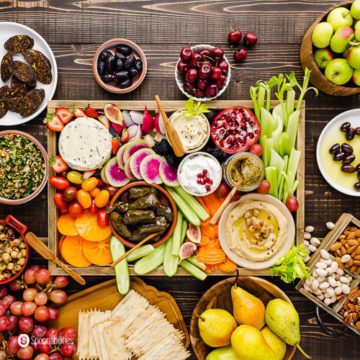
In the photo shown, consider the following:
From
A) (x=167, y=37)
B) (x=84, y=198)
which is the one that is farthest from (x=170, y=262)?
(x=167, y=37)

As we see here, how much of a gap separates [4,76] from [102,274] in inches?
50.4

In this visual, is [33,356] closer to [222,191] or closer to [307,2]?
[222,191]

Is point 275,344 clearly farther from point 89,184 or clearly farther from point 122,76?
point 122,76

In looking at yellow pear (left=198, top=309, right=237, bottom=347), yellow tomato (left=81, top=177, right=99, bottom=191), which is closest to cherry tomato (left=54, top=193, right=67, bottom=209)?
yellow tomato (left=81, top=177, right=99, bottom=191)

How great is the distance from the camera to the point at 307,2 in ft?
8.59

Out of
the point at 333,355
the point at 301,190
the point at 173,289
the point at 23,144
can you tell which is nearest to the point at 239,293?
the point at 173,289

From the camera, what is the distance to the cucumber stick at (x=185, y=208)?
238 cm

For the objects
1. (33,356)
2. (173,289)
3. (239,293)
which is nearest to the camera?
(239,293)

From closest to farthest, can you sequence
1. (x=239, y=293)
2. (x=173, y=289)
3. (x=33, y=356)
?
(x=239, y=293)
(x=33, y=356)
(x=173, y=289)

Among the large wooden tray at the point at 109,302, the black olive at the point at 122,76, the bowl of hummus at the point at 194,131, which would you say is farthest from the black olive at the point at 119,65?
the large wooden tray at the point at 109,302

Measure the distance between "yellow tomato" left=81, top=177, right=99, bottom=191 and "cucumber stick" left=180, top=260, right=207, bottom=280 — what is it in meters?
0.65

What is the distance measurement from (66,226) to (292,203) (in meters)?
1.26

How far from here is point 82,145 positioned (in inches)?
93.1

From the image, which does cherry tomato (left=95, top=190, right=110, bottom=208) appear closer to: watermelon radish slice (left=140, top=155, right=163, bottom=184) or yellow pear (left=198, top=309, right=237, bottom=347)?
watermelon radish slice (left=140, top=155, right=163, bottom=184)
